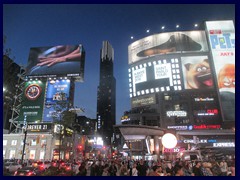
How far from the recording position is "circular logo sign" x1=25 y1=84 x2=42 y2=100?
48.0m

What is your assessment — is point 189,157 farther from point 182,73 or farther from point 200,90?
point 200,90

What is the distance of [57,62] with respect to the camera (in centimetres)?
5172

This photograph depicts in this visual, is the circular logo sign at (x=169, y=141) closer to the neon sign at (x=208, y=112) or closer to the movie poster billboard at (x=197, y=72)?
the movie poster billboard at (x=197, y=72)

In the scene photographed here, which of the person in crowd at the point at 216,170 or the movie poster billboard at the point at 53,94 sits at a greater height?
the movie poster billboard at the point at 53,94

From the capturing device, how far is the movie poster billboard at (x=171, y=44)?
6775 centimetres

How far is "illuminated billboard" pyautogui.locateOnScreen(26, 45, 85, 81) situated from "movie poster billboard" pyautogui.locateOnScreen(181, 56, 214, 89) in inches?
1223

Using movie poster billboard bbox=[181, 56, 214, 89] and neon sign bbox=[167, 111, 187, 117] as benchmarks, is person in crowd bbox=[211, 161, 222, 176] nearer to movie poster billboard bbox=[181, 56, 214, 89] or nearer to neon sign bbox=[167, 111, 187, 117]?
movie poster billboard bbox=[181, 56, 214, 89]

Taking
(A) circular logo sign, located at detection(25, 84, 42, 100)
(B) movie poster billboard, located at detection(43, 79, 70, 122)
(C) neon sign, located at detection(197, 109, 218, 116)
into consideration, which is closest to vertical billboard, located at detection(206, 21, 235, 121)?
(C) neon sign, located at detection(197, 109, 218, 116)

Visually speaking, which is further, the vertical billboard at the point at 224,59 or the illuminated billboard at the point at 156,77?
the illuminated billboard at the point at 156,77

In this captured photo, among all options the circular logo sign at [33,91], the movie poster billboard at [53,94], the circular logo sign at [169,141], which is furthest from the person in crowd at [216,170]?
the circular logo sign at [33,91]

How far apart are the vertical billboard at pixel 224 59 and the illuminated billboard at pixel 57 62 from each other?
117ft

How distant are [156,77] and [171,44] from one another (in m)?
12.8

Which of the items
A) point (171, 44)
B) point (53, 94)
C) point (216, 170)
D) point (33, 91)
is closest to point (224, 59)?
point (171, 44)
